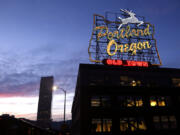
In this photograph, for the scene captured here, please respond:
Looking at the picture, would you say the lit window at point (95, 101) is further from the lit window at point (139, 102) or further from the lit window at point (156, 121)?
the lit window at point (156, 121)

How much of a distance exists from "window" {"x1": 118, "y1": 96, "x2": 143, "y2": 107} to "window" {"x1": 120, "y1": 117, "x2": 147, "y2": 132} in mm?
2666

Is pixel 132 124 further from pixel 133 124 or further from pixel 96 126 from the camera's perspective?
pixel 96 126

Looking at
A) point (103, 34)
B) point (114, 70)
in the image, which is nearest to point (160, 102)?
point (114, 70)

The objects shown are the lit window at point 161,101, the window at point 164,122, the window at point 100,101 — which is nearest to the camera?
the window at point 100,101

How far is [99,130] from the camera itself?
27.6m

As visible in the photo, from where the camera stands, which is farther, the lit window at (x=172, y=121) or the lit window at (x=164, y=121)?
the lit window at (x=172, y=121)

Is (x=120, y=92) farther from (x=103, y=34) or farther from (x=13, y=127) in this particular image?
(x=13, y=127)

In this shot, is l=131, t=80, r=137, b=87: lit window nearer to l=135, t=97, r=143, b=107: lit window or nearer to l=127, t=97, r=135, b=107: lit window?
l=135, t=97, r=143, b=107: lit window

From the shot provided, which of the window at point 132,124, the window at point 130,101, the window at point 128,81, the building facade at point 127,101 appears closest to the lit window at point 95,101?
the building facade at point 127,101

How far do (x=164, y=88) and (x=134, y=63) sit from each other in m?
8.34

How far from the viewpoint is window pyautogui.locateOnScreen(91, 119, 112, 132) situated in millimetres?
27703

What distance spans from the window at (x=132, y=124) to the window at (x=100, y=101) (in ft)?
13.3

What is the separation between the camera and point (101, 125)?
2811cm

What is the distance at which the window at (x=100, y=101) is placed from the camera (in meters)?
29.8
